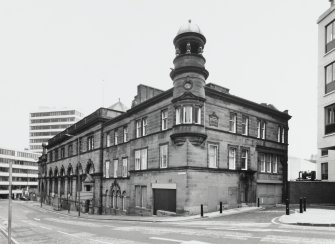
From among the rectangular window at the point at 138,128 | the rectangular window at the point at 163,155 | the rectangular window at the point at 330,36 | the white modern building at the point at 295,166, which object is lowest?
the white modern building at the point at 295,166

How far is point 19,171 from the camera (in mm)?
126312

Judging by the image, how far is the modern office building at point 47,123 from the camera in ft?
441

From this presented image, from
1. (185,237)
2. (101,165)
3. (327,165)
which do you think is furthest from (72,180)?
(185,237)

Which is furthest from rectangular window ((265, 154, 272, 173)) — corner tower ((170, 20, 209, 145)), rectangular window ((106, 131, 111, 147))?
rectangular window ((106, 131, 111, 147))

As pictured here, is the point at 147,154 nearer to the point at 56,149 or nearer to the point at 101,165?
the point at 101,165

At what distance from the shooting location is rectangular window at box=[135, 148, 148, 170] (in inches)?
1368

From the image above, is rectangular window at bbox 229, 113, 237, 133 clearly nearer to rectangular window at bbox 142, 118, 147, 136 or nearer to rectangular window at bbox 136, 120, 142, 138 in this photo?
rectangular window at bbox 142, 118, 147, 136

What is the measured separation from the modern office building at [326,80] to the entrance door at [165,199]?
1368 cm

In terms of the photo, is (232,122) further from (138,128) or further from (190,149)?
(138,128)

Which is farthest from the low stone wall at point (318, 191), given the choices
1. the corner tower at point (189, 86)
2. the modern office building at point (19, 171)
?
the modern office building at point (19, 171)

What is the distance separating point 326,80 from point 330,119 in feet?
11.3

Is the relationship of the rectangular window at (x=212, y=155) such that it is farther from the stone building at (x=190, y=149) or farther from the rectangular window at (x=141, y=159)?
the rectangular window at (x=141, y=159)

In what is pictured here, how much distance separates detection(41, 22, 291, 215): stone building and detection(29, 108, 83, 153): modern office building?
310 feet

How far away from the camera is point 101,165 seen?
150 ft
